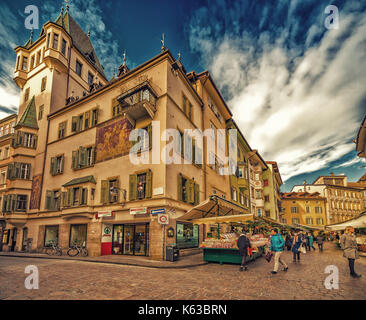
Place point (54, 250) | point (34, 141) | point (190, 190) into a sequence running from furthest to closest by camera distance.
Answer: point (34, 141) < point (54, 250) < point (190, 190)

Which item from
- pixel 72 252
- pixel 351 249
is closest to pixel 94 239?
pixel 72 252

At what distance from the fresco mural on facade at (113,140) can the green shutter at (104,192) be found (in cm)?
208

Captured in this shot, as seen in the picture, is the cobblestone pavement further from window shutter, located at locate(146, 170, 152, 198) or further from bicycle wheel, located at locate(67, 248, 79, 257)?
bicycle wheel, located at locate(67, 248, 79, 257)

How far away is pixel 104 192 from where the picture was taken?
18922 mm

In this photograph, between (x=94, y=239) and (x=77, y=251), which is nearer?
(x=94, y=239)

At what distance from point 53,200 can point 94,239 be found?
23.9ft

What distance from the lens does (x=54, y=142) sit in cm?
2483

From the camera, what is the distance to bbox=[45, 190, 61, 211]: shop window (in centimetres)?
2245

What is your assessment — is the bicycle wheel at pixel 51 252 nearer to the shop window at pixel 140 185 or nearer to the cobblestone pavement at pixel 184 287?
the shop window at pixel 140 185

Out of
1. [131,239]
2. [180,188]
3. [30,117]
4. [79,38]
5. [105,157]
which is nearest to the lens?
[180,188]

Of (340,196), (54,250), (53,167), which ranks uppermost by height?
(340,196)

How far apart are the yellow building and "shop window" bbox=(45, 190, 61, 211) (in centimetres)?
5359

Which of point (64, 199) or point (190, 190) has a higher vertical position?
point (190, 190)

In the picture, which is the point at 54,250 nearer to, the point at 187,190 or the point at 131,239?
the point at 131,239
